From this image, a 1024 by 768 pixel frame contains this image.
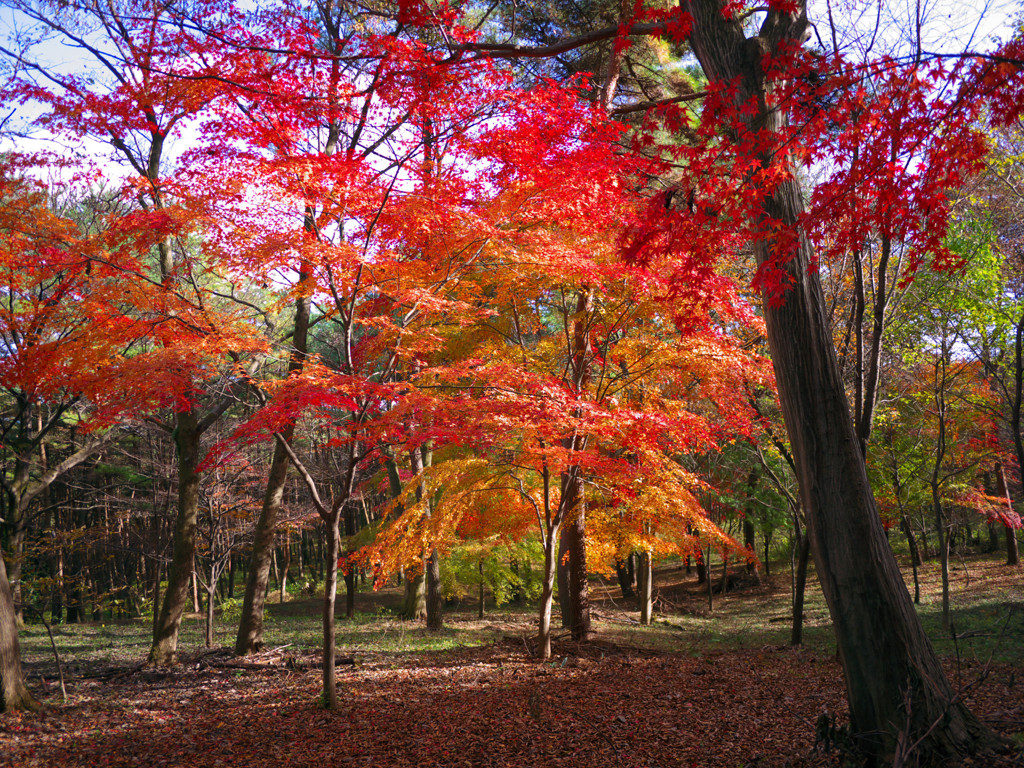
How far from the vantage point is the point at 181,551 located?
9.03 meters

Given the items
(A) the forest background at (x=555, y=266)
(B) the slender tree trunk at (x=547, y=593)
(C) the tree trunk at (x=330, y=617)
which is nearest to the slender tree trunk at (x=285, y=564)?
(A) the forest background at (x=555, y=266)

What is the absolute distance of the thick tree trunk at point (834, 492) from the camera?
3.72m

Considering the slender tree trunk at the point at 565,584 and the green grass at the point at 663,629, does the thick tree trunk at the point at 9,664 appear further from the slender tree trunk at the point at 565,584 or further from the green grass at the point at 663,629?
the slender tree trunk at the point at 565,584

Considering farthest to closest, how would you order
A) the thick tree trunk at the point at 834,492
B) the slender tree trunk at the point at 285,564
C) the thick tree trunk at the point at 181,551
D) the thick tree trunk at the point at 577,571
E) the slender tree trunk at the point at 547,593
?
the slender tree trunk at the point at 285,564 < the thick tree trunk at the point at 577,571 < the thick tree trunk at the point at 181,551 < the slender tree trunk at the point at 547,593 < the thick tree trunk at the point at 834,492

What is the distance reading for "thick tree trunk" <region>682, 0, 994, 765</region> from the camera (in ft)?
12.2

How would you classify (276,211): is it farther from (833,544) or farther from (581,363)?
(833,544)

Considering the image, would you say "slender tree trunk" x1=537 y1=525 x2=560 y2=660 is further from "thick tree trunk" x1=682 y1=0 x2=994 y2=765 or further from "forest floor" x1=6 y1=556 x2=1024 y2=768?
"thick tree trunk" x1=682 y1=0 x2=994 y2=765

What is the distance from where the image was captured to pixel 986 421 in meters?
15.3

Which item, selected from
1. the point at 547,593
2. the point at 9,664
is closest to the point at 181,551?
the point at 9,664

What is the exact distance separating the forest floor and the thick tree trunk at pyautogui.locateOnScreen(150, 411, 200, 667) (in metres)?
0.39

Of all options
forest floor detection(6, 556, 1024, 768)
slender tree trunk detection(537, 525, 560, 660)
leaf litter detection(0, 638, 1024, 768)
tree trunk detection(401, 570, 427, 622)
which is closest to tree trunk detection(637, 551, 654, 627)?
forest floor detection(6, 556, 1024, 768)

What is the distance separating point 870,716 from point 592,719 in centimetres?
289

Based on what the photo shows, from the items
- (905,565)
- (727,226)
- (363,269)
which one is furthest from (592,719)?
(905,565)

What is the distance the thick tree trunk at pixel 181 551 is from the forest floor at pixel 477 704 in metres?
0.39
